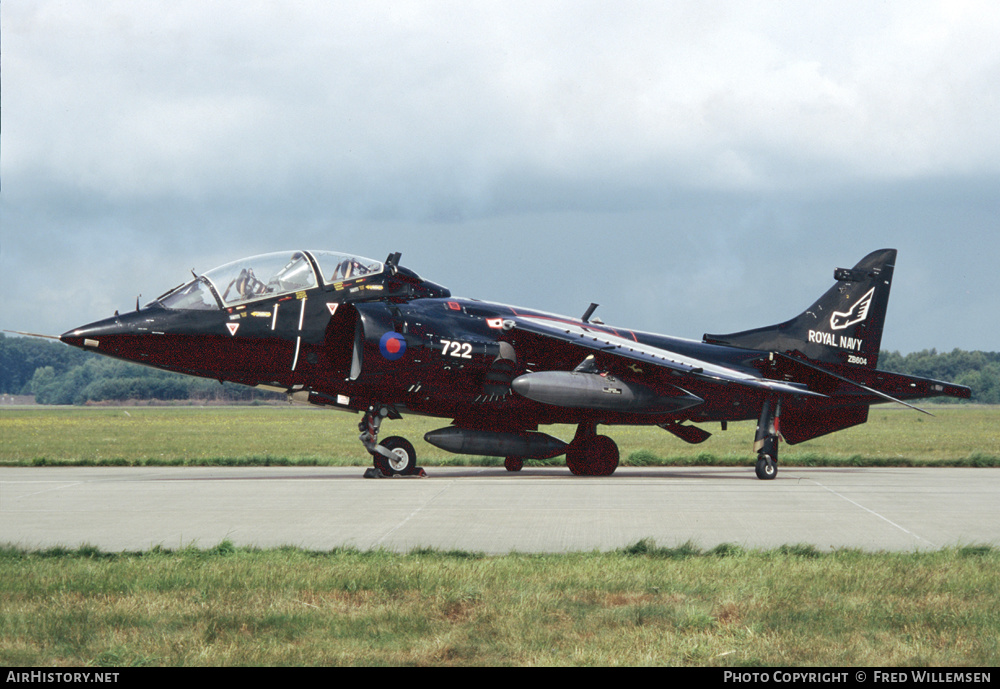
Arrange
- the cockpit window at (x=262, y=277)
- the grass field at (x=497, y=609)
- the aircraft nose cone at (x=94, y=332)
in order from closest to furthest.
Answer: the grass field at (x=497, y=609), the aircraft nose cone at (x=94, y=332), the cockpit window at (x=262, y=277)

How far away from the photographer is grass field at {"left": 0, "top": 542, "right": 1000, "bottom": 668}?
240 inches

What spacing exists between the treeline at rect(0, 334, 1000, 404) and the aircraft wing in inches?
4680

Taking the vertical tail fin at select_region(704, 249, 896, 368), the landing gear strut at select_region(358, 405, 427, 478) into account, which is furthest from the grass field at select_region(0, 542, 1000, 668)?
the vertical tail fin at select_region(704, 249, 896, 368)

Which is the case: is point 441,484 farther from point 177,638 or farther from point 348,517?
point 177,638

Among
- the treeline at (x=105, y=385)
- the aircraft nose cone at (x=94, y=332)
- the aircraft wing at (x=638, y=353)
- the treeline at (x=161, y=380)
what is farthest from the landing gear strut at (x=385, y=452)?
the treeline at (x=161, y=380)

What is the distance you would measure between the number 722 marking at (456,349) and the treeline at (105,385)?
114 metres

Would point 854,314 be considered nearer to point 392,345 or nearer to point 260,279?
point 392,345

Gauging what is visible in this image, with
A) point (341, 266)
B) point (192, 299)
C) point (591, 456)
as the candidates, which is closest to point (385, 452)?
point (341, 266)

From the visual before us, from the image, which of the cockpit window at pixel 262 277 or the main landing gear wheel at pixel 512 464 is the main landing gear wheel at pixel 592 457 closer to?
the main landing gear wheel at pixel 512 464

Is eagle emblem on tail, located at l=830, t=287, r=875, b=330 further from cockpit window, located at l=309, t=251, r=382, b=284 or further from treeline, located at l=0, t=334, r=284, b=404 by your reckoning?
treeline, located at l=0, t=334, r=284, b=404

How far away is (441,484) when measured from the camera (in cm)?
1788

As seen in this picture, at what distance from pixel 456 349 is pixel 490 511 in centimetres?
687

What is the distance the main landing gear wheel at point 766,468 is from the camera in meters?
20.1

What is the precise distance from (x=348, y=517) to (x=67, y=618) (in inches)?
229
